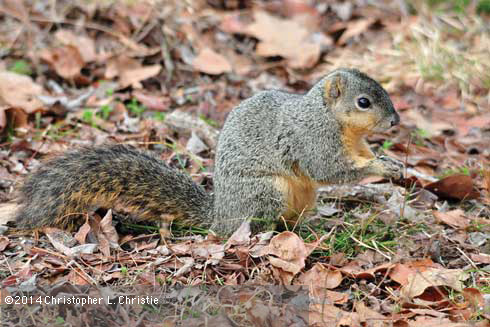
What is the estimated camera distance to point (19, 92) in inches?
230

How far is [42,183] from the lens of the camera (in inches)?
158

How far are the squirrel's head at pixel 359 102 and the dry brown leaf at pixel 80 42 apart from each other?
128 inches

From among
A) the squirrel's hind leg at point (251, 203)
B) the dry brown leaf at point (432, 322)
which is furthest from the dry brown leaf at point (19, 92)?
the dry brown leaf at point (432, 322)

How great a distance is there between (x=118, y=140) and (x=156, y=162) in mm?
1169

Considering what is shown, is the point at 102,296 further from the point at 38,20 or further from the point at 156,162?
the point at 38,20

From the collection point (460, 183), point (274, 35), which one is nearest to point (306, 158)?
point (460, 183)

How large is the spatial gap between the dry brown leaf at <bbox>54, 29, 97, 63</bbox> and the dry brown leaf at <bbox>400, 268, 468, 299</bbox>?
4.28 meters

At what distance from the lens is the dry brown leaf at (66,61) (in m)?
6.48

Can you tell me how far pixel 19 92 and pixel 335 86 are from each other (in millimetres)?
3009

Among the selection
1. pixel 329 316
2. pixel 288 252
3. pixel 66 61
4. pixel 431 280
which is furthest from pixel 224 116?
pixel 329 316

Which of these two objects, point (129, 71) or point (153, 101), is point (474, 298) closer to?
point (153, 101)

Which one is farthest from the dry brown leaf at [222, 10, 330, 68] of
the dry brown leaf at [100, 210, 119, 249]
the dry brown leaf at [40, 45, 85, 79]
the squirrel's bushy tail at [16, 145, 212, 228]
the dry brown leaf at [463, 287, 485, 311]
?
the dry brown leaf at [463, 287, 485, 311]

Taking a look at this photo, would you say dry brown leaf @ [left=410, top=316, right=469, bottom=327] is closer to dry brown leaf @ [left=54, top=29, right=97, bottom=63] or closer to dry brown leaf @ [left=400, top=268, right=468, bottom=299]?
dry brown leaf @ [left=400, top=268, right=468, bottom=299]

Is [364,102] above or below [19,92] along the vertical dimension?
above
